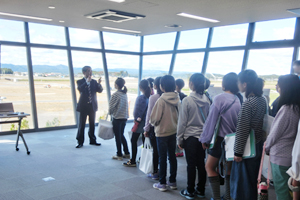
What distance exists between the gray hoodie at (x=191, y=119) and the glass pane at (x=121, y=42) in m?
6.42

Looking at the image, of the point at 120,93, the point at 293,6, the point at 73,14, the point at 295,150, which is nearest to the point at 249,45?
the point at 293,6

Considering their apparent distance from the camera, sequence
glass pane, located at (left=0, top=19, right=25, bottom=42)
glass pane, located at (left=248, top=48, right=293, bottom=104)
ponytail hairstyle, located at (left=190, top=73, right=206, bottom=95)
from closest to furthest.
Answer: ponytail hairstyle, located at (left=190, top=73, right=206, bottom=95), glass pane, located at (left=248, top=48, right=293, bottom=104), glass pane, located at (left=0, top=19, right=25, bottom=42)

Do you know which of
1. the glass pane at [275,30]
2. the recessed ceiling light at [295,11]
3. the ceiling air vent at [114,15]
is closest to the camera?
the recessed ceiling light at [295,11]

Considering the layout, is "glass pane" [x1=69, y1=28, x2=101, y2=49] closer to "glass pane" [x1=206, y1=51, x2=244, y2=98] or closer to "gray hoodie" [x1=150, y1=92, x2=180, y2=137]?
"glass pane" [x1=206, y1=51, x2=244, y2=98]

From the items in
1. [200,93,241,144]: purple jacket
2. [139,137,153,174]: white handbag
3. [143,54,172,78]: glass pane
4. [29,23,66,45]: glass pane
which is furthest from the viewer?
[143,54,172,78]: glass pane

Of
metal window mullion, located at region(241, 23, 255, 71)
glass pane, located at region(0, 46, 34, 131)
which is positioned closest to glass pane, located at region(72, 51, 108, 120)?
glass pane, located at region(0, 46, 34, 131)

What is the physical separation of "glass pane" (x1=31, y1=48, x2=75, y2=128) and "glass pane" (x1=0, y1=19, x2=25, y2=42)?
0.49 m

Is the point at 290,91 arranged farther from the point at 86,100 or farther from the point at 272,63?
the point at 272,63

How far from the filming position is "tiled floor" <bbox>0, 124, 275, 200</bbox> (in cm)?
369

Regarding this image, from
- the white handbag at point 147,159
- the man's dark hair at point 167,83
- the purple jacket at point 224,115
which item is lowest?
the white handbag at point 147,159

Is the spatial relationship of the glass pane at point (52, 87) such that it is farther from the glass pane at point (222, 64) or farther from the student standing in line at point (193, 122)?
the student standing in line at point (193, 122)

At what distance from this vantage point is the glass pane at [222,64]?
7668 millimetres

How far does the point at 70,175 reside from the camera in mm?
4426

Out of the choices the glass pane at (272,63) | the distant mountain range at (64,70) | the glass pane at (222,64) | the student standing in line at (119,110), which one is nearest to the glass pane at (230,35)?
Result: the glass pane at (222,64)
